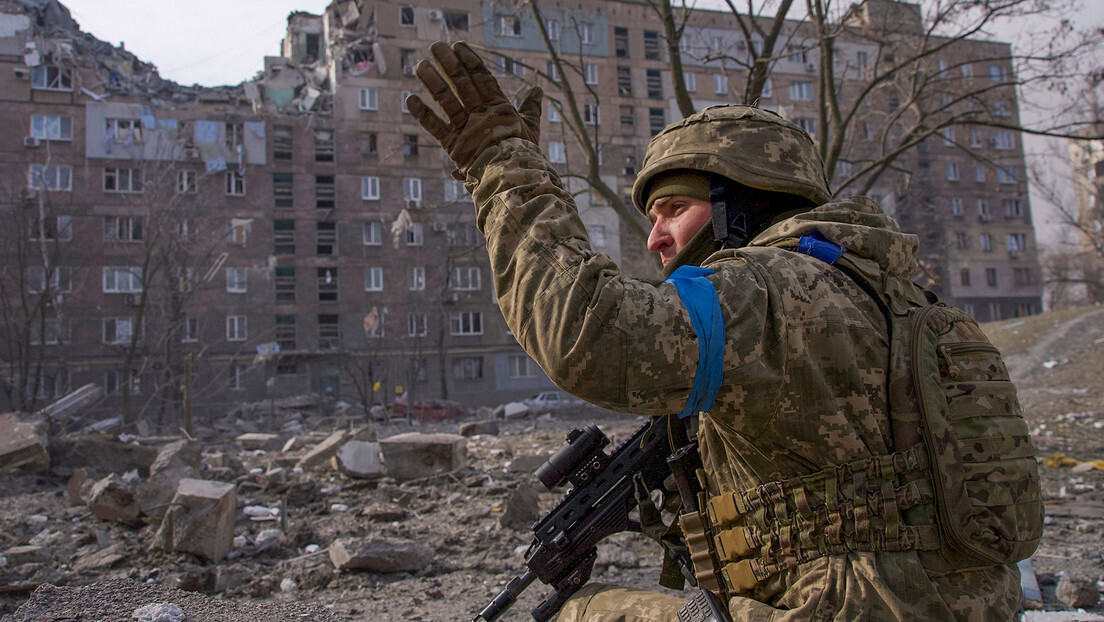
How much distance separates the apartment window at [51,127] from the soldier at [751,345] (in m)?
32.1

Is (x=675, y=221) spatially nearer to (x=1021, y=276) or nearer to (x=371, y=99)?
(x=371, y=99)

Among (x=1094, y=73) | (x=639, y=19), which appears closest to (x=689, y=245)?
(x=1094, y=73)

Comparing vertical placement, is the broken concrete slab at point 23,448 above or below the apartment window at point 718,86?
below

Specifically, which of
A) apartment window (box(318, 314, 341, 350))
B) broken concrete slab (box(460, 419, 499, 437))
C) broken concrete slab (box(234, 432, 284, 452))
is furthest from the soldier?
apartment window (box(318, 314, 341, 350))

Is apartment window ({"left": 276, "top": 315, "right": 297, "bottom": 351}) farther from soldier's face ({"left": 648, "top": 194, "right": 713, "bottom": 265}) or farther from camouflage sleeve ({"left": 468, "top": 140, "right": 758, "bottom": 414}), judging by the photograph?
camouflage sleeve ({"left": 468, "top": 140, "right": 758, "bottom": 414})

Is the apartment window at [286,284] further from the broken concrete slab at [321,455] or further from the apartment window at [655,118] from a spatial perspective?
the broken concrete slab at [321,455]

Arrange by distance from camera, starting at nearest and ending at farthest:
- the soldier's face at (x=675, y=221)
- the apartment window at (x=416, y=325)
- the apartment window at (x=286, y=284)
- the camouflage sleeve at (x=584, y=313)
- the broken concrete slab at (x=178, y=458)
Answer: the camouflage sleeve at (x=584, y=313) < the soldier's face at (x=675, y=221) < the broken concrete slab at (x=178, y=458) < the apartment window at (x=416, y=325) < the apartment window at (x=286, y=284)

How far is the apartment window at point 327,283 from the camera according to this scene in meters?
29.0

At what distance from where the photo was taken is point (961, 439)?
4.50 feet

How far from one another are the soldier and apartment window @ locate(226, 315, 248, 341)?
94.8 ft

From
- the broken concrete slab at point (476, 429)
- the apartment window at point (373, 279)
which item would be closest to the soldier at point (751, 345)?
the broken concrete slab at point (476, 429)

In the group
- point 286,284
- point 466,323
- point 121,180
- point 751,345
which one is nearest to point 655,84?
point 466,323

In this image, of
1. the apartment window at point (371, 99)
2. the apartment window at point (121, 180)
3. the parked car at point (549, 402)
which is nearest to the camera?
the parked car at point (549, 402)

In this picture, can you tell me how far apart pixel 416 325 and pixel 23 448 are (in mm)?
20159
